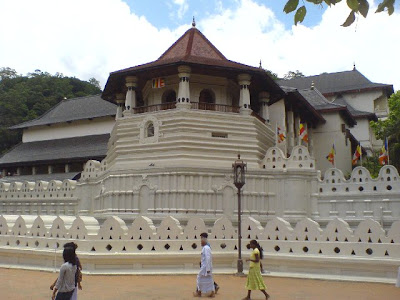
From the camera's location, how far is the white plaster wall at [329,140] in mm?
32125

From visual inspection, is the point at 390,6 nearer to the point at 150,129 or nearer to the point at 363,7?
the point at 363,7

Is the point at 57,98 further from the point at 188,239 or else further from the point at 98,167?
the point at 188,239

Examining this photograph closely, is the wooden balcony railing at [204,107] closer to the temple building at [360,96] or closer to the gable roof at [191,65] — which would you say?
the gable roof at [191,65]

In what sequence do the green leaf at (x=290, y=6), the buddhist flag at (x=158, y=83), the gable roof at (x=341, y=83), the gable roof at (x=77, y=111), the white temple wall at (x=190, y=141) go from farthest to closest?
1. the gable roof at (x=341, y=83)
2. the gable roof at (x=77, y=111)
3. the buddhist flag at (x=158, y=83)
4. the white temple wall at (x=190, y=141)
5. the green leaf at (x=290, y=6)

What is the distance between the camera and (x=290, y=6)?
13.8ft

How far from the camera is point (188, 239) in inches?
520

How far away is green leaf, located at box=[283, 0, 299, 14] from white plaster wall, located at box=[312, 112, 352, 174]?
28.8 metres

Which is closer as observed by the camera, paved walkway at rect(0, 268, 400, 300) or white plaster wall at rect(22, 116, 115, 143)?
paved walkway at rect(0, 268, 400, 300)

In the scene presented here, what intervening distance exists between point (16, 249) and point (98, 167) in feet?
35.8

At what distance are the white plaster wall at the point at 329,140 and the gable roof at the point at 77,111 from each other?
16.5 meters

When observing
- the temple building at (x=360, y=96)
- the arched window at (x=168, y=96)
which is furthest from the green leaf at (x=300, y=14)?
the temple building at (x=360, y=96)

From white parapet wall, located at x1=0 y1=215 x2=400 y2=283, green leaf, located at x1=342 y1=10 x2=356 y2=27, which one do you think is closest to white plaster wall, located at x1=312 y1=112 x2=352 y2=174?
white parapet wall, located at x1=0 y1=215 x2=400 y2=283

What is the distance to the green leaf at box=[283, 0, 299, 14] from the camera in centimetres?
419

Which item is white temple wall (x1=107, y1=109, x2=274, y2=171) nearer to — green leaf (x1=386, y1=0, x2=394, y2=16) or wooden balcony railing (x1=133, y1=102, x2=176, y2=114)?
wooden balcony railing (x1=133, y1=102, x2=176, y2=114)
